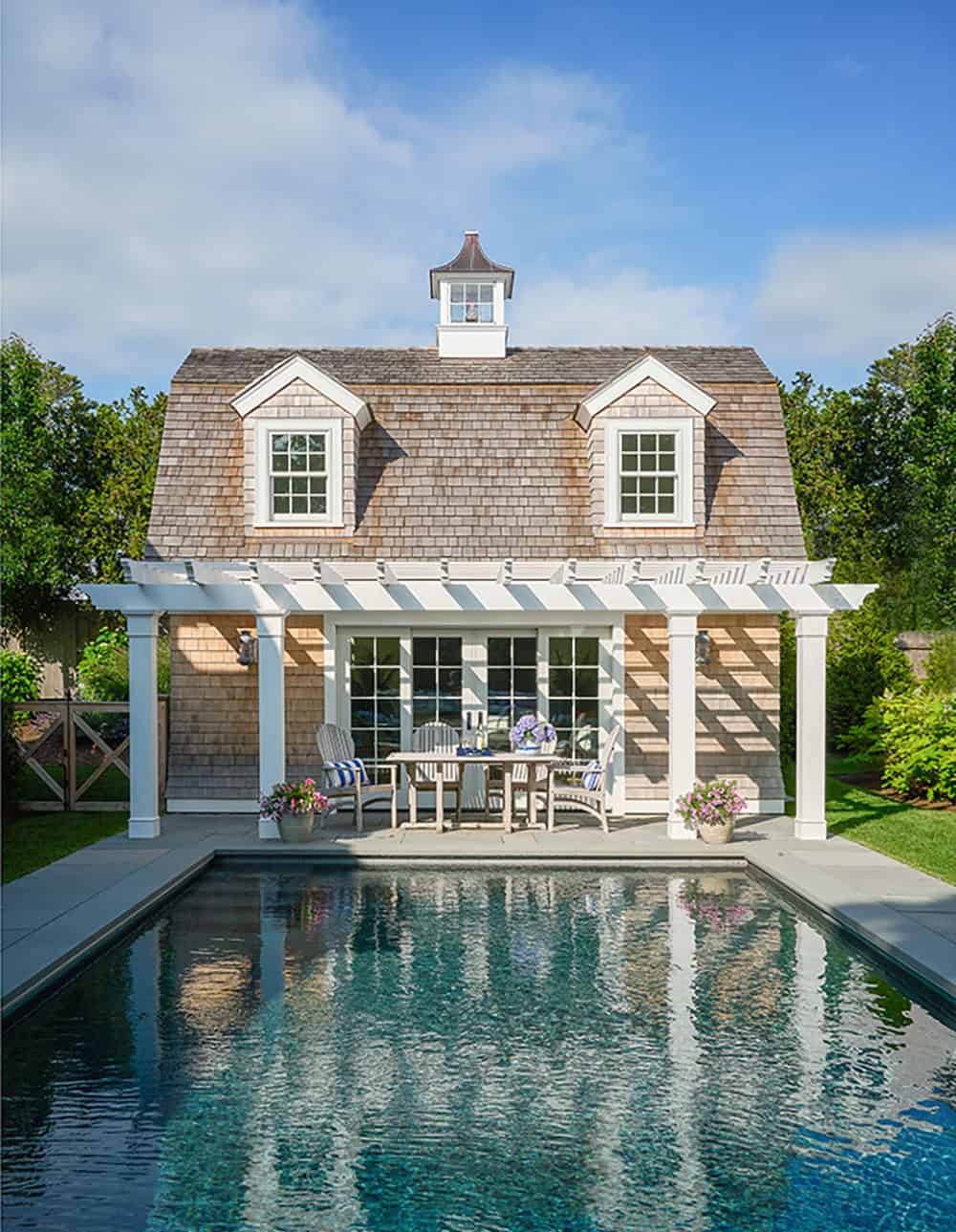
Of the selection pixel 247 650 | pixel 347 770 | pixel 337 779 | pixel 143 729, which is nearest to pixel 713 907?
pixel 347 770

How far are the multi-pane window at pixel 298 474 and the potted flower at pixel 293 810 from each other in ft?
13.0

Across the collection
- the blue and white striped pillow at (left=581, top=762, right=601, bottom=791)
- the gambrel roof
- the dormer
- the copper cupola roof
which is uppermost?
the copper cupola roof

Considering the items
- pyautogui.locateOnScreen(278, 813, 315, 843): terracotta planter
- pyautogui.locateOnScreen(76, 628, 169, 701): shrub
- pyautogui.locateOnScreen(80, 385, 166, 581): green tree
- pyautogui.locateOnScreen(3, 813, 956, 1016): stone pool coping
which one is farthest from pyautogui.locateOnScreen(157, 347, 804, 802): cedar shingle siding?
pyautogui.locateOnScreen(80, 385, 166, 581): green tree

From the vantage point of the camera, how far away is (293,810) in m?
10.8

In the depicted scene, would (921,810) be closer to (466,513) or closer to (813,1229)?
(466,513)

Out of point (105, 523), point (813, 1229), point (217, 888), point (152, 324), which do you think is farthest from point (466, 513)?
point (105, 523)

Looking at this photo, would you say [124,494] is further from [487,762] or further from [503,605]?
[487,762]

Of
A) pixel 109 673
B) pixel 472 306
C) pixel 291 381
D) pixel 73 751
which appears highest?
pixel 472 306

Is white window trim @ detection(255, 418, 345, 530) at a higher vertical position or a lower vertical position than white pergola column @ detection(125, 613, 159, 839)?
higher

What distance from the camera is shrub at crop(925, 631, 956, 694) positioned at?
57.1 ft

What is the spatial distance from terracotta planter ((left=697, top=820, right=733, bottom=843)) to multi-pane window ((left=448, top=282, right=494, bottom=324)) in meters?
8.32

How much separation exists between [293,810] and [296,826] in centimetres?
17

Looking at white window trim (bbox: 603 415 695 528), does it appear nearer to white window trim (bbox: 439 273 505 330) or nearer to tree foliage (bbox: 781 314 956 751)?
white window trim (bbox: 439 273 505 330)

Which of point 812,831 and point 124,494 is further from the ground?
point 124,494
